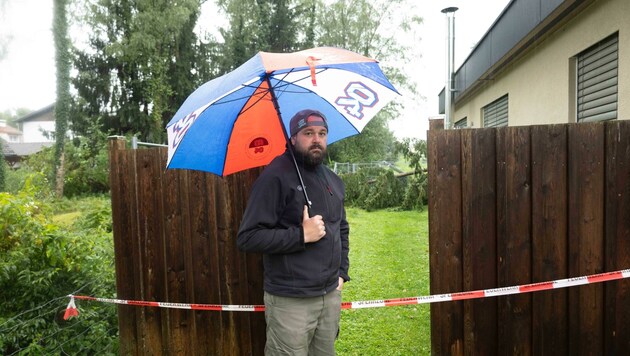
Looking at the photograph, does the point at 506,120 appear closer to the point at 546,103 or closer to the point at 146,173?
Result: the point at 546,103

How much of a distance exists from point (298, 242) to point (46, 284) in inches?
111

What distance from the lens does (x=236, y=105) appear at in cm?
275

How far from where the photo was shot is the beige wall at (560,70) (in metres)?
4.93

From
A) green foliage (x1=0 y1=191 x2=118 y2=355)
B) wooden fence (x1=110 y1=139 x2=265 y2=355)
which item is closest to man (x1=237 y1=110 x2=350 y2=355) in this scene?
wooden fence (x1=110 y1=139 x2=265 y2=355)

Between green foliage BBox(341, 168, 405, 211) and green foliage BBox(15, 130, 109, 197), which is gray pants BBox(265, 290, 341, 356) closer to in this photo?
green foliage BBox(341, 168, 405, 211)

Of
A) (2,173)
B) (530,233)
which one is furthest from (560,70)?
(2,173)

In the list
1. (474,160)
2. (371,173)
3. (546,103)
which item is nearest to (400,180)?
(371,173)

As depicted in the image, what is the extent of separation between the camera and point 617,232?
276cm

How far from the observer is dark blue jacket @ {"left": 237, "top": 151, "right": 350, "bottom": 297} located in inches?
95.4

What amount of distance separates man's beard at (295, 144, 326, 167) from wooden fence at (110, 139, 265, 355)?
2.87 feet

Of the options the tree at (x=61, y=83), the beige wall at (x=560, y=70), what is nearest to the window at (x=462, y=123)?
the beige wall at (x=560, y=70)

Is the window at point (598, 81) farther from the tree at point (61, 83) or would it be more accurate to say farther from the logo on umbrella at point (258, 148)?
the tree at point (61, 83)

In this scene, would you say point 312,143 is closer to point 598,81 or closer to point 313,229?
point 313,229

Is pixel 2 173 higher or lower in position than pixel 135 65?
lower
